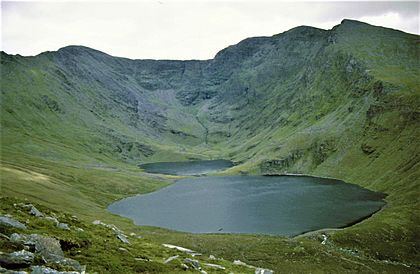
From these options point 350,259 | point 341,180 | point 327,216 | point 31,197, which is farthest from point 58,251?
point 341,180

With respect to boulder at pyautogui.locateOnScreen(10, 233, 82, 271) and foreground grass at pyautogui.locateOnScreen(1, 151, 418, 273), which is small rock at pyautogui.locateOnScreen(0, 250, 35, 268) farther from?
foreground grass at pyautogui.locateOnScreen(1, 151, 418, 273)

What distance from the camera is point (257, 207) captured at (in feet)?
474

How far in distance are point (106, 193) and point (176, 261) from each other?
143m

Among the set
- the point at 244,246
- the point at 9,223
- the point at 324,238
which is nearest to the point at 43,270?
the point at 9,223

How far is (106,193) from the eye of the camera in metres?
177

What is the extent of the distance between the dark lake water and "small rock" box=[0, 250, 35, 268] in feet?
296

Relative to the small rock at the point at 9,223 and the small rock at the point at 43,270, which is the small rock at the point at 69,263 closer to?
the small rock at the point at 43,270

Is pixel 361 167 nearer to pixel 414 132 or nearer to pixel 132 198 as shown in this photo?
pixel 414 132

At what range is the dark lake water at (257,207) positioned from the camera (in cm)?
11881

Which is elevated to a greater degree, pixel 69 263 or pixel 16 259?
pixel 16 259

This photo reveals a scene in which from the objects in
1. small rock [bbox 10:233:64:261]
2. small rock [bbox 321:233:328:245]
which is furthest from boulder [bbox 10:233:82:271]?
small rock [bbox 321:233:328:245]

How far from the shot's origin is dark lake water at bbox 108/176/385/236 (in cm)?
11881

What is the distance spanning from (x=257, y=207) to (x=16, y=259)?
126090 mm

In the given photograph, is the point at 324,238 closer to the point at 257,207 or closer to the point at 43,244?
the point at 257,207
